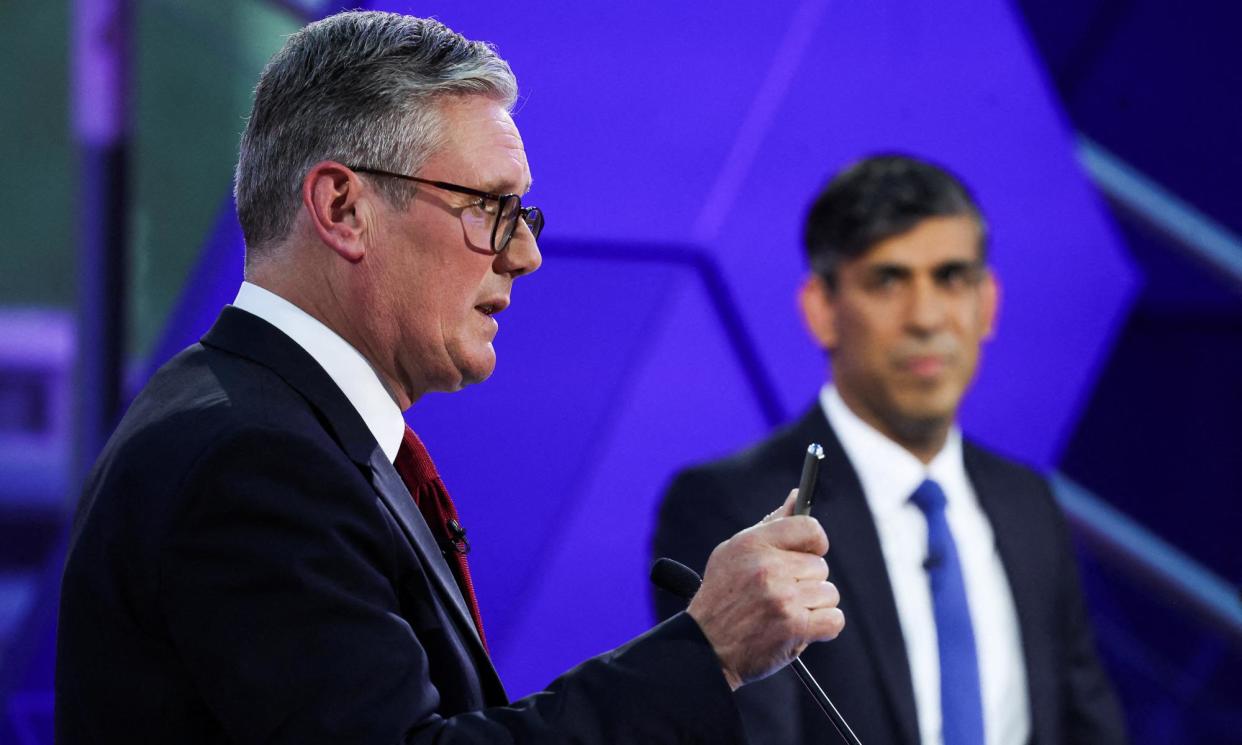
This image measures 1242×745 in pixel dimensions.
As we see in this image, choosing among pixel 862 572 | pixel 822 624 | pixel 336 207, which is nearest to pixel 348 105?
pixel 336 207

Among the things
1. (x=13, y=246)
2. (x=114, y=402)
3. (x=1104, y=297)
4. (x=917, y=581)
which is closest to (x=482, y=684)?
(x=917, y=581)

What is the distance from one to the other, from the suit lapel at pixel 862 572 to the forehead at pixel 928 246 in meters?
0.33

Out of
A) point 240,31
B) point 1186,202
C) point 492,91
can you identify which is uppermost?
point 1186,202

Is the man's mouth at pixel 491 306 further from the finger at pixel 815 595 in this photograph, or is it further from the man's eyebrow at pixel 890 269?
the man's eyebrow at pixel 890 269

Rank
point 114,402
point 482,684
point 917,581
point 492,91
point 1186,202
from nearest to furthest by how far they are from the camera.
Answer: point 482,684, point 492,91, point 917,581, point 114,402, point 1186,202

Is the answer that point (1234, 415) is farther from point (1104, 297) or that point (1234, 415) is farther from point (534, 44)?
point (534, 44)

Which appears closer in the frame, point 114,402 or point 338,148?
point 338,148

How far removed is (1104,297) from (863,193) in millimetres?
690

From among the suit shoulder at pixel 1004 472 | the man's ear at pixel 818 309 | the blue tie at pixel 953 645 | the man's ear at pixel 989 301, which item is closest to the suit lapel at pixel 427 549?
the blue tie at pixel 953 645

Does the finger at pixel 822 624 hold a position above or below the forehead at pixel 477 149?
below

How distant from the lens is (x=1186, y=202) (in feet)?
10.4

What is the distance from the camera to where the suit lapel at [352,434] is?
1.18m

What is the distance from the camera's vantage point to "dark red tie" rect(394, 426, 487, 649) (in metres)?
1.31

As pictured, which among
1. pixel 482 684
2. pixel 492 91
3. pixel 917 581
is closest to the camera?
pixel 482 684
